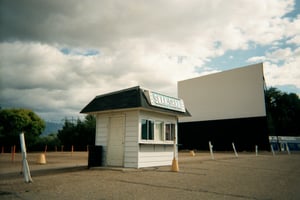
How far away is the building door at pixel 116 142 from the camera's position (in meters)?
11.3

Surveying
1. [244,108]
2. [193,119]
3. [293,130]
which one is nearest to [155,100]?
[244,108]

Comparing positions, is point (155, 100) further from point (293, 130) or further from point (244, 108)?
point (293, 130)

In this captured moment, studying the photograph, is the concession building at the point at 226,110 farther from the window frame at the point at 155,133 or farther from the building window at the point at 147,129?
the building window at the point at 147,129

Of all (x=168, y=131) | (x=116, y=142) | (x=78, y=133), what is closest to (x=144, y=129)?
(x=116, y=142)

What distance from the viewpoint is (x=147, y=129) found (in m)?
11.4

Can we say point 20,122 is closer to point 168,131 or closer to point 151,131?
point 168,131

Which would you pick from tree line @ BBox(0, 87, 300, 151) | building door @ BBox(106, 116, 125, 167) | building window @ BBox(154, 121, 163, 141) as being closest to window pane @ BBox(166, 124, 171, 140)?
building window @ BBox(154, 121, 163, 141)

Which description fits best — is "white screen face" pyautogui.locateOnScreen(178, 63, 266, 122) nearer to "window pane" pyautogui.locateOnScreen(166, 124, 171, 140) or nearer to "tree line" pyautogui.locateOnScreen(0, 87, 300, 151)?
"tree line" pyautogui.locateOnScreen(0, 87, 300, 151)

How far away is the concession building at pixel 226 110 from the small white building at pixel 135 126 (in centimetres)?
2510

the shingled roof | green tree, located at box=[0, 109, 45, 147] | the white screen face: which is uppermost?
the white screen face

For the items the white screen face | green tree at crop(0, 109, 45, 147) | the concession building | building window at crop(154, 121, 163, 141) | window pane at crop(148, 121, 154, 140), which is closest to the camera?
window pane at crop(148, 121, 154, 140)

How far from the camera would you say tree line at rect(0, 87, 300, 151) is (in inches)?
1478

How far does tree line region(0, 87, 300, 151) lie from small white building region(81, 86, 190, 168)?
2657cm

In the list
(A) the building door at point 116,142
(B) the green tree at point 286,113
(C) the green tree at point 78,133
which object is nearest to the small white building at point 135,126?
(A) the building door at point 116,142
